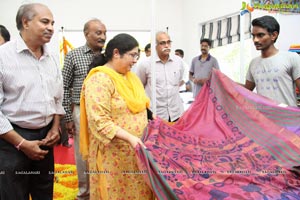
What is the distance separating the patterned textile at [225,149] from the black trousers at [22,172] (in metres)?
0.60

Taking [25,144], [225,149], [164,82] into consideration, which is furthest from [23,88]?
[164,82]

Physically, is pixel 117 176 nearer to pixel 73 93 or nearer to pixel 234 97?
pixel 73 93

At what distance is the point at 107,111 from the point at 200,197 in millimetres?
631

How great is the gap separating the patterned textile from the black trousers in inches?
23.5

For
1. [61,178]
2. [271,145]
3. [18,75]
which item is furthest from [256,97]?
[61,178]

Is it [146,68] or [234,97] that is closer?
[234,97]

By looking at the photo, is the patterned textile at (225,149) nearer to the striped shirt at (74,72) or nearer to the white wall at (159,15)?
the striped shirt at (74,72)

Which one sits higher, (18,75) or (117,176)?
(18,75)

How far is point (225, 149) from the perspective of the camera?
1857 mm

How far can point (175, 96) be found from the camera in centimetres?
290

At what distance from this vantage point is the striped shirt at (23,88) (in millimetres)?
1472

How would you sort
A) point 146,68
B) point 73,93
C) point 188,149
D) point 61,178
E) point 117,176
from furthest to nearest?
point 61,178
point 146,68
point 73,93
point 188,149
point 117,176

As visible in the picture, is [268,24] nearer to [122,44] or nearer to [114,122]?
[122,44]

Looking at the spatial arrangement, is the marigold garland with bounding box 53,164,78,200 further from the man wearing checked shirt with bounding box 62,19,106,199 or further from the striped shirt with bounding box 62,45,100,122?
the striped shirt with bounding box 62,45,100,122
